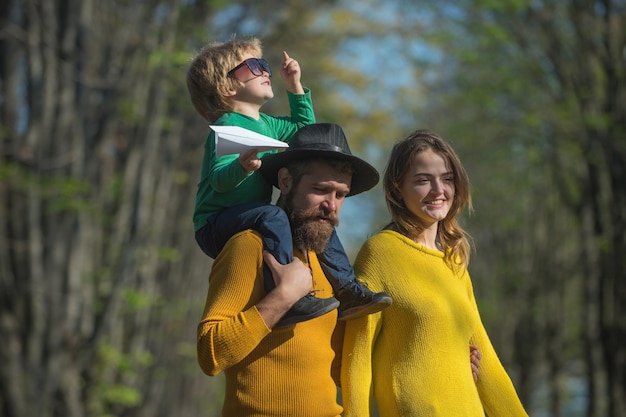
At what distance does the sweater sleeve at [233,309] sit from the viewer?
3727 mm

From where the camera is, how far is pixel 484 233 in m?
29.3

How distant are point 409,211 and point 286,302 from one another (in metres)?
0.97

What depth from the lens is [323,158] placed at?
402 centimetres

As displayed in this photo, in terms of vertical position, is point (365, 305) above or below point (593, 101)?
below

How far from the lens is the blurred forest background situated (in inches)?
486

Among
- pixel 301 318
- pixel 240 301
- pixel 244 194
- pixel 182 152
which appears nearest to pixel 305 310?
pixel 301 318

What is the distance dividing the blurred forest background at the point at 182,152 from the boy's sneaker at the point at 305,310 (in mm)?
2111

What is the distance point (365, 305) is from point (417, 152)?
0.75 metres

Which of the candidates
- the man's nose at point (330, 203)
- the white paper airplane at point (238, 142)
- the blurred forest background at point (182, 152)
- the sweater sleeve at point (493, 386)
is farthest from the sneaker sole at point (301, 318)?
the blurred forest background at point (182, 152)

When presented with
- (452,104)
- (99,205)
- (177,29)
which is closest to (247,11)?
(177,29)

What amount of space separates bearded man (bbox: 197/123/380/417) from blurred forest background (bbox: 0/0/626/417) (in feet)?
5.94

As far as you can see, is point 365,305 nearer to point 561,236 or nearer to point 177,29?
point 177,29

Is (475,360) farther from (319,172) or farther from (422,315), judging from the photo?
(319,172)

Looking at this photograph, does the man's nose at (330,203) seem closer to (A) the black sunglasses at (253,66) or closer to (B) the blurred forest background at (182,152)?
(A) the black sunglasses at (253,66)
